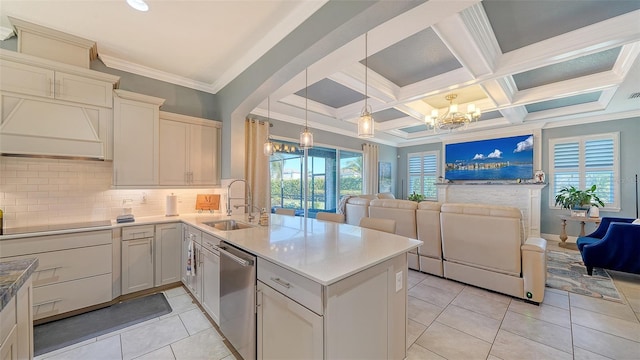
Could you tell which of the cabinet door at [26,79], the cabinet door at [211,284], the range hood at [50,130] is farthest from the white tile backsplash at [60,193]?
the cabinet door at [211,284]

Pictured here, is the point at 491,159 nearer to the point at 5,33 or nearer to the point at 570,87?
the point at 570,87

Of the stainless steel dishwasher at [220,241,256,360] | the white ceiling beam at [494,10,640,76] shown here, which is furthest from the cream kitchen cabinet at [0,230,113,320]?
the white ceiling beam at [494,10,640,76]

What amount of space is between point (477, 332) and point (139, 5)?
14.1 ft

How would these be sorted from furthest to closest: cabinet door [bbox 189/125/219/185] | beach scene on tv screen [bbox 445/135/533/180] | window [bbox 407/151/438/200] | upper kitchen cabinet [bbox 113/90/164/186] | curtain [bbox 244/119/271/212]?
window [bbox 407/151/438/200], beach scene on tv screen [bbox 445/135/533/180], curtain [bbox 244/119/271/212], cabinet door [bbox 189/125/219/185], upper kitchen cabinet [bbox 113/90/164/186]

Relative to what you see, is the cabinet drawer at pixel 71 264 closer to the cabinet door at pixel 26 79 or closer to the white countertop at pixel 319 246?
the white countertop at pixel 319 246

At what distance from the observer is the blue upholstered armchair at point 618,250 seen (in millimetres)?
3004

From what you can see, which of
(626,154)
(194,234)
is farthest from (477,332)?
(626,154)

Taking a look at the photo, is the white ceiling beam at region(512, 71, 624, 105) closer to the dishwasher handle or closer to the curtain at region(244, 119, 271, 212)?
the curtain at region(244, 119, 271, 212)

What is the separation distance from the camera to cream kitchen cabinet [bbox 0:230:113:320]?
224 cm

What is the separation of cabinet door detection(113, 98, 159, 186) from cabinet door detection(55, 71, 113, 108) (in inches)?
4.9

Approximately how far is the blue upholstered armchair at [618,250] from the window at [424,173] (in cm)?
423

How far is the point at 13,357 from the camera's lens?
3.28 ft

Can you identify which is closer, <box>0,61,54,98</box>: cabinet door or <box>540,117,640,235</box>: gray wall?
<box>0,61,54,98</box>: cabinet door

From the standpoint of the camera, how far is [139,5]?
2.11 metres
